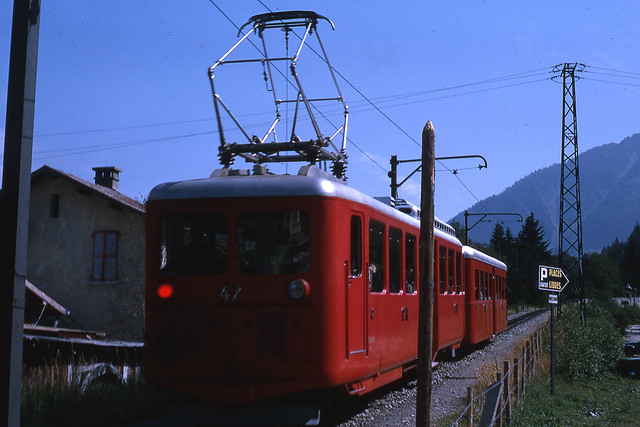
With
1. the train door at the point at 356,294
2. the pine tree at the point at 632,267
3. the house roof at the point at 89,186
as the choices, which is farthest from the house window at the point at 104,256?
the pine tree at the point at 632,267

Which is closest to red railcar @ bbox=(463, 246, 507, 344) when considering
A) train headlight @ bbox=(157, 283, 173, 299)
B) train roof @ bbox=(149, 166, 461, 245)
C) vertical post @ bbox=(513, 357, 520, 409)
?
vertical post @ bbox=(513, 357, 520, 409)

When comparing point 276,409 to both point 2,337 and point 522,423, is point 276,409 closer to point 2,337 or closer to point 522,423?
point 2,337

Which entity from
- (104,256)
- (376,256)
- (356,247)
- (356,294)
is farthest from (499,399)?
(104,256)

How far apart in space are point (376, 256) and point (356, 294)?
95 centimetres

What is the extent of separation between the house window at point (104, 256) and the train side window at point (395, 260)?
1629 centimetres

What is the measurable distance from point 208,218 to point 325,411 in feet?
10.9

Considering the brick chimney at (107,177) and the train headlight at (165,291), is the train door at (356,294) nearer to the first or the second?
the train headlight at (165,291)

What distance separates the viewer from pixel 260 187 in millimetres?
8320

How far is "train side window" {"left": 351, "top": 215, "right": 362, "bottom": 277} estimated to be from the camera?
868 centimetres

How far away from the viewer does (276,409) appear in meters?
8.09

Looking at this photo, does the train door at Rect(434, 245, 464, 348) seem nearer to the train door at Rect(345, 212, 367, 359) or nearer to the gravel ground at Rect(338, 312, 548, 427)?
the gravel ground at Rect(338, 312, 548, 427)

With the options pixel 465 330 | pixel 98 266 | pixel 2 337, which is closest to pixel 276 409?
pixel 2 337

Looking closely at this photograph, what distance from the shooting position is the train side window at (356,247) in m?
8.68

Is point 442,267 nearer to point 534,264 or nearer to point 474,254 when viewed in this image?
point 474,254
